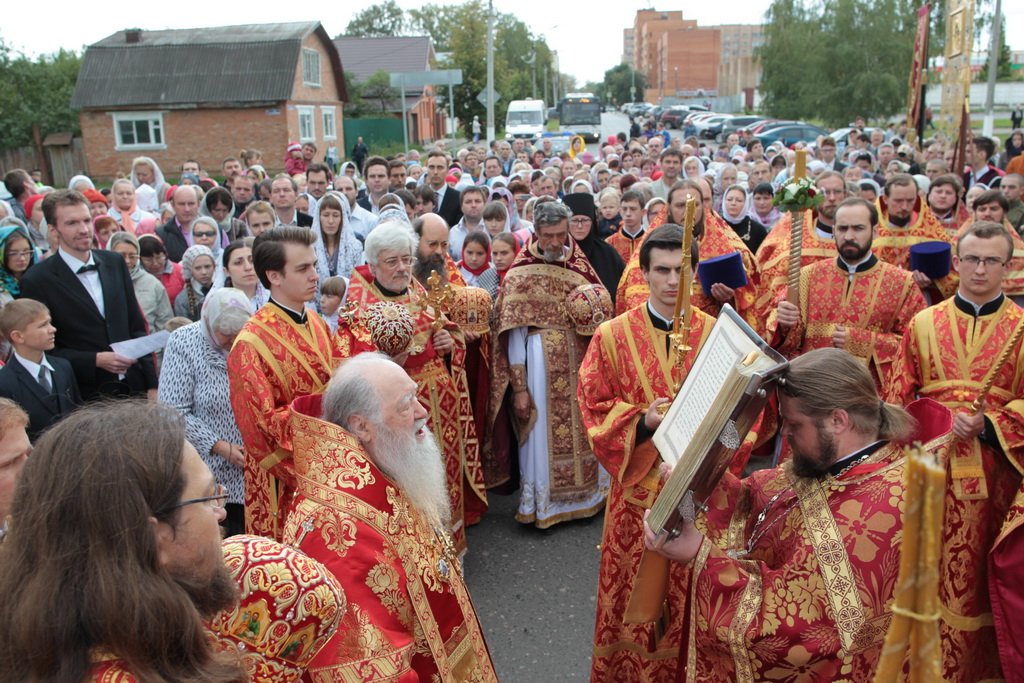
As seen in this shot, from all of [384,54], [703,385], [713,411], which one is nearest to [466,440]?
[703,385]

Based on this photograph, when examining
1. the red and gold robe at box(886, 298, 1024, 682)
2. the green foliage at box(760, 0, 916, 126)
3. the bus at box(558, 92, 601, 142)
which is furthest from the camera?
the bus at box(558, 92, 601, 142)

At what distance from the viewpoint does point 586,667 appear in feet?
14.6

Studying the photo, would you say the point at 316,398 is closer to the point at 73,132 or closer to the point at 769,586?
the point at 769,586

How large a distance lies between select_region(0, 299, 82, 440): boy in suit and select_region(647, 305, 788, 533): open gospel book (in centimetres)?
337

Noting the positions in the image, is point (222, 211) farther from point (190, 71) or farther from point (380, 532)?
point (190, 71)

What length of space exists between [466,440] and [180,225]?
15.0ft

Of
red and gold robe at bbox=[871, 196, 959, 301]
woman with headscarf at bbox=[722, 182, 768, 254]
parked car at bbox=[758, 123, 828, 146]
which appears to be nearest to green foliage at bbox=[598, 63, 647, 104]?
parked car at bbox=[758, 123, 828, 146]

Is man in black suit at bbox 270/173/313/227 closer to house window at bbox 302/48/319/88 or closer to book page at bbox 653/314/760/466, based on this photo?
book page at bbox 653/314/760/466

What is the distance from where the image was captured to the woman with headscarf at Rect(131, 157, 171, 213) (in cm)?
1104

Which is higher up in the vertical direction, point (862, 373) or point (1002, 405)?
point (862, 373)

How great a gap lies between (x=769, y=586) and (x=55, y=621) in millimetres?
1817

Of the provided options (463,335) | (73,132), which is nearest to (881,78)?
(73,132)

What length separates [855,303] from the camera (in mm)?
5391

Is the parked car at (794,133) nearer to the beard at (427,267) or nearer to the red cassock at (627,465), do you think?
the beard at (427,267)
